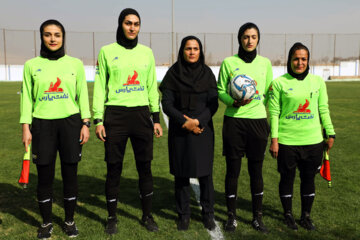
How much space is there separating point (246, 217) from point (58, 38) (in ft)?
9.64

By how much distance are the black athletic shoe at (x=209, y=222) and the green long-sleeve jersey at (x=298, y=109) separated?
1158mm

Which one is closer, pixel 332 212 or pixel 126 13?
pixel 126 13

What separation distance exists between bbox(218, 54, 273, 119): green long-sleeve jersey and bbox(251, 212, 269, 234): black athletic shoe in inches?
45.1

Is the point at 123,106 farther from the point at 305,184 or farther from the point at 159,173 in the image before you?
the point at 159,173

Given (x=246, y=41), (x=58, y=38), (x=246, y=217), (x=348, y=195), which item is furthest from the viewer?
(x=348, y=195)

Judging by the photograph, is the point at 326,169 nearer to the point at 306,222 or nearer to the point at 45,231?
the point at 306,222

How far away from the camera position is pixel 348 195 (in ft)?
15.8

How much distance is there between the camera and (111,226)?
3740mm

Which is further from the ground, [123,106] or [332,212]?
[123,106]

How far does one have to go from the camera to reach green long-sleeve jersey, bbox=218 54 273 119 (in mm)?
3654

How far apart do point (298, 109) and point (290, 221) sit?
129cm

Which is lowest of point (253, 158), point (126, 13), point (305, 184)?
point (305, 184)

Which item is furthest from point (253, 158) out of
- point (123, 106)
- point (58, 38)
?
point (58, 38)

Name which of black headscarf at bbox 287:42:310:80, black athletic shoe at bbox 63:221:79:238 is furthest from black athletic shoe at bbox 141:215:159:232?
black headscarf at bbox 287:42:310:80
